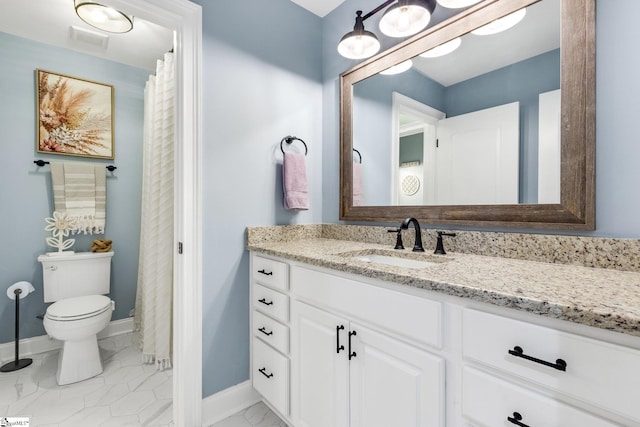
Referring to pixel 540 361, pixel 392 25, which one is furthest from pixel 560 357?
pixel 392 25

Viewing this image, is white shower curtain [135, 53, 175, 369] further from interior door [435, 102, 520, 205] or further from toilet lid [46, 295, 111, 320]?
interior door [435, 102, 520, 205]

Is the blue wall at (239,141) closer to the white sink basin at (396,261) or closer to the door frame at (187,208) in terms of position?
the door frame at (187,208)

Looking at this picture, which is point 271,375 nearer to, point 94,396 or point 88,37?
point 94,396

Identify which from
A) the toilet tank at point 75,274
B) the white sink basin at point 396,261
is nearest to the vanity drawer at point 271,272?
the white sink basin at point 396,261

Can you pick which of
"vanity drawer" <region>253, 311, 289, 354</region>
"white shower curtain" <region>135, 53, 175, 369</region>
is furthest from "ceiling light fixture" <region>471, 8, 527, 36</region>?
"white shower curtain" <region>135, 53, 175, 369</region>

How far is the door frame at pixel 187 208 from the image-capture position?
1.43 meters

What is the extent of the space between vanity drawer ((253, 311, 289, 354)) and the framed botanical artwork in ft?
6.67

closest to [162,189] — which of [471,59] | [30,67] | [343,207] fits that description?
[343,207]

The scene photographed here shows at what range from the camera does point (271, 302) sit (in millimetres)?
1451

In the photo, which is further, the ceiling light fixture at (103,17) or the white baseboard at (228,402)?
the ceiling light fixture at (103,17)

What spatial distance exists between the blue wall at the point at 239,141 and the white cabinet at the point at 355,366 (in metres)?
0.47

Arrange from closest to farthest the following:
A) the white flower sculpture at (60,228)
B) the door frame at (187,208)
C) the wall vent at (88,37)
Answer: the door frame at (187,208) < the wall vent at (88,37) < the white flower sculpture at (60,228)

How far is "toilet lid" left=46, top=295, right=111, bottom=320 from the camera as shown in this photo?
185cm

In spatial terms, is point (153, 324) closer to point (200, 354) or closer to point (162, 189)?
point (200, 354)
